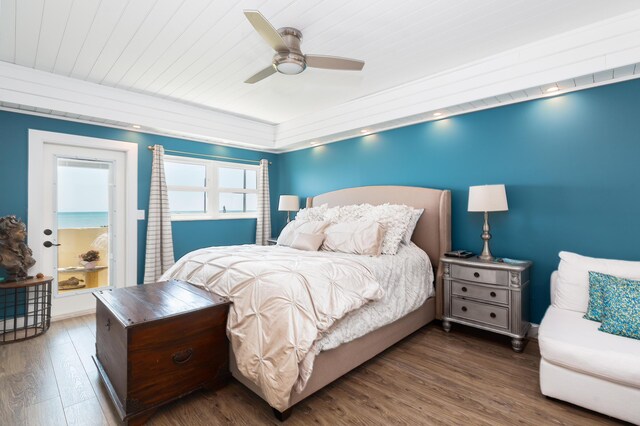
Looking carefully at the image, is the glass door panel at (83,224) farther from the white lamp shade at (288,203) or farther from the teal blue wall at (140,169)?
the white lamp shade at (288,203)

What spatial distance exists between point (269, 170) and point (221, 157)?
1011 millimetres

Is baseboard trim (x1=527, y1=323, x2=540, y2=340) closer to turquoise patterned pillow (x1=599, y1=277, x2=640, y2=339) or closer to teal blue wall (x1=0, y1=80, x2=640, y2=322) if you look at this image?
teal blue wall (x1=0, y1=80, x2=640, y2=322)

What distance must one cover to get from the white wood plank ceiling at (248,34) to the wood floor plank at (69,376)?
2.77 meters

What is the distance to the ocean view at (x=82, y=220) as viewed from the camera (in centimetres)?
372

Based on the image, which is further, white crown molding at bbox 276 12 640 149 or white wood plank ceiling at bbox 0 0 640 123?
white crown molding at bbox 276 12 640 149

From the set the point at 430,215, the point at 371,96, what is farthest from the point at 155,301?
the point at 371,96

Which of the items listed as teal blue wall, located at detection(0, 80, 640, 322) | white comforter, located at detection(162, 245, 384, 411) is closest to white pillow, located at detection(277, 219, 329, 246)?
white comforter, located at detection(162, 245, 384, 411)

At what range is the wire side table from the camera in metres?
3.10

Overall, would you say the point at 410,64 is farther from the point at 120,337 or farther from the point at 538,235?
the point at 120,337

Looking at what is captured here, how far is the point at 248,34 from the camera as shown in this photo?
101 inches

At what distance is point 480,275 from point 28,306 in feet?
15.6

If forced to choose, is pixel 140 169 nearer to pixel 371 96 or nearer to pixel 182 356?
pixel 182 356

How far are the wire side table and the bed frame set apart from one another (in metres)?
2.50

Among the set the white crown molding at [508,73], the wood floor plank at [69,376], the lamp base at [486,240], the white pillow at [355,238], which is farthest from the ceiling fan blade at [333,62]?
the wood floor plank at [69,376]
